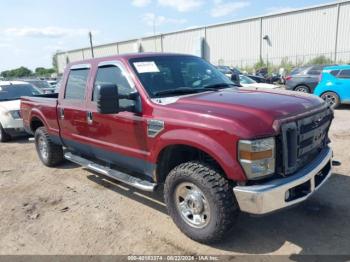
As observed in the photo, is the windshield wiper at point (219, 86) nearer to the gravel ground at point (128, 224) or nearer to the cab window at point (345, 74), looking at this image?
the gravel ground at point (128, 224)

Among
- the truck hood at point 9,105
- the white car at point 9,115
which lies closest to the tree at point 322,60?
the white car at point 9,115

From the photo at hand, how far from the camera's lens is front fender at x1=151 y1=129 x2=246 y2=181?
3.14 meters

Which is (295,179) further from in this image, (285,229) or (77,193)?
(77,193)

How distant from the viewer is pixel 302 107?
139 inches

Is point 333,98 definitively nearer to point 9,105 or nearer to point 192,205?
point 192,205

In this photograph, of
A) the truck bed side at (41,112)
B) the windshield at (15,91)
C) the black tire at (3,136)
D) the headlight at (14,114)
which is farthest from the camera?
the windshield at (15,91)

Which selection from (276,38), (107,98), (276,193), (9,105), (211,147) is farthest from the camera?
(276,38)

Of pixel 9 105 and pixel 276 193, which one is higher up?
pixel 9 105

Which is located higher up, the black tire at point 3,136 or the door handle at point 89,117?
the door handle at point 89,117

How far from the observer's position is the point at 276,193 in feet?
10.0

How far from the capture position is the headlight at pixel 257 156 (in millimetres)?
3041

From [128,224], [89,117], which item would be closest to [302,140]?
[128,224]

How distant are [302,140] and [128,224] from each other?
2236mm

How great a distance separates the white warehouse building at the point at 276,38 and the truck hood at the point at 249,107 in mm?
26114
